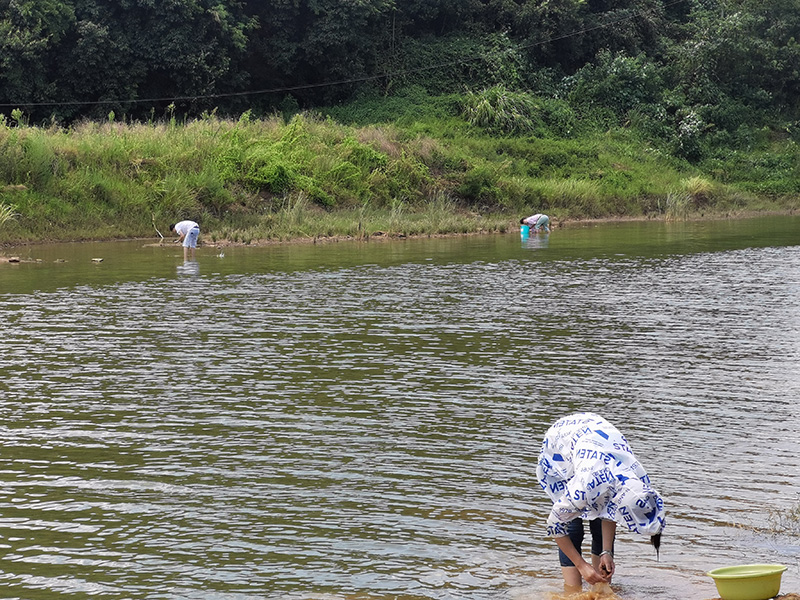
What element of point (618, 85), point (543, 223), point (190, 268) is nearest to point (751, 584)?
point (190, 268)

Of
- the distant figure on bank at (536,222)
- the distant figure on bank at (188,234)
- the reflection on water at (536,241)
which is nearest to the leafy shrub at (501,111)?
the distant figure on bank at (536,222)

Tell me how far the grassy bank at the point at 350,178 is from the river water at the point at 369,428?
36.5 ft

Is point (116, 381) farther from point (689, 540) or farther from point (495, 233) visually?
point (495, 233)

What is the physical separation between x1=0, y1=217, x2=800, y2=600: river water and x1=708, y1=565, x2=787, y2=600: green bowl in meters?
0.62

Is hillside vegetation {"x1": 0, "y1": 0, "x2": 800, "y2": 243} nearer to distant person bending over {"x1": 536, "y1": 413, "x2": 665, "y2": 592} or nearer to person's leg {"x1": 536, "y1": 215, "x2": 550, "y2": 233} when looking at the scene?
person's leg {"x1": 536, "y1": 215, "x2": 550, "y2": 233}

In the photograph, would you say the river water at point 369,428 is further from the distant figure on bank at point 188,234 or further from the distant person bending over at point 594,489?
the distant figure on bank at point 188,234

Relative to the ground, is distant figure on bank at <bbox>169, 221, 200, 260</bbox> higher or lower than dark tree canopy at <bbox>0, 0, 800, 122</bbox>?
lower

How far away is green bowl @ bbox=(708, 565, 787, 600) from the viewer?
534 centimetres

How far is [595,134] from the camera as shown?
50562 millimetres

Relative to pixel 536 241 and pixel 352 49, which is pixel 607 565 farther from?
pixel 352 49

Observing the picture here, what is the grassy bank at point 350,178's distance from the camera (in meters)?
30.9

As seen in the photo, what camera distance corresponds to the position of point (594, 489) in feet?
18.3

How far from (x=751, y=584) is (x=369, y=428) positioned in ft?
16.2

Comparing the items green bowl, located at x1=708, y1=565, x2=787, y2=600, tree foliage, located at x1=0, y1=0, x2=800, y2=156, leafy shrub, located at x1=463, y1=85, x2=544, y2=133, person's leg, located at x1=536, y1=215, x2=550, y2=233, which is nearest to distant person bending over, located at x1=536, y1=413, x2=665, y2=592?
green bowl, located at x1=708, y1=565, x2=787, y2=600
